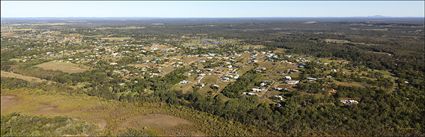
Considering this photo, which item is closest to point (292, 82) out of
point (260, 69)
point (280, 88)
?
point (280, 88)

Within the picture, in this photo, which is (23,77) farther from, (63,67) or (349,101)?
(349,101)

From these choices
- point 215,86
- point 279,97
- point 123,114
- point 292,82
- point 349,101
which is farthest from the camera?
point 292,82

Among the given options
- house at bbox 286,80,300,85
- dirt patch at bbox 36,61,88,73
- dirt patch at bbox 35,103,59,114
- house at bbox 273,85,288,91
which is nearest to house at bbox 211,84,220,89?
house at bbox 273,85,288,91

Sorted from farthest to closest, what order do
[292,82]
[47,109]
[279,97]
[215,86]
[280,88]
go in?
[292,82] → [215,86] → [280,88] → [279,97] → [47,109]

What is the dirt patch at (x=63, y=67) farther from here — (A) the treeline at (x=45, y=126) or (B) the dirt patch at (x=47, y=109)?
(A) the treeline at (x=45, y=126)

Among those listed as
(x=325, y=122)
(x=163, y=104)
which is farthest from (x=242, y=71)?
(x=325, y=122)

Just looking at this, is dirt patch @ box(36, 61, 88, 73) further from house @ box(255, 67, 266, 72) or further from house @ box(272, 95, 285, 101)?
house @ box(272, 95, 285, 101)

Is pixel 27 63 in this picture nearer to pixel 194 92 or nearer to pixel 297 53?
pixel 194 92

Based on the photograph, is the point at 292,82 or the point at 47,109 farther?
the point at 292,82

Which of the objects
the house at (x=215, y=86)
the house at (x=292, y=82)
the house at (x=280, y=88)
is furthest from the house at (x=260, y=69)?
the house at (x=215, y=86)

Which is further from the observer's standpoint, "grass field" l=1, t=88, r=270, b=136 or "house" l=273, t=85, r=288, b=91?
"house" l=273, t=85, r=288, b=91
